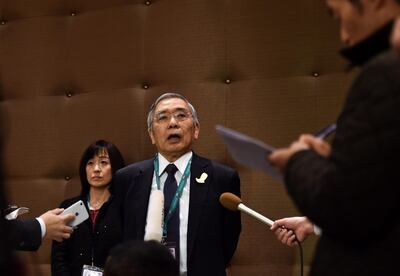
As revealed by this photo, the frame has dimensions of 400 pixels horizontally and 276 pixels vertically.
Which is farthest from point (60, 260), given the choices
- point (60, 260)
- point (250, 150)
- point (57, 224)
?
point (250, 150)

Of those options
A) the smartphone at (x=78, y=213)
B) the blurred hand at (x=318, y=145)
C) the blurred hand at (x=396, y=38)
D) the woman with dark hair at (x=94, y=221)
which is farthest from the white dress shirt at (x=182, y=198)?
the blurred hand at (x=396, y=38)

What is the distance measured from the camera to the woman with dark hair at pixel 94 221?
3.17 m

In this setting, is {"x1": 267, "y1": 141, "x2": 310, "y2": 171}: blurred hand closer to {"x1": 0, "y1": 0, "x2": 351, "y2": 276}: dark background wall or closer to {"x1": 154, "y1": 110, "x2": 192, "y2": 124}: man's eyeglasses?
{"x1": 154, "y1": 110, "x2": 192, "y2": 124}: man's eyeglasses

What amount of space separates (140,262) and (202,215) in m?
1.24

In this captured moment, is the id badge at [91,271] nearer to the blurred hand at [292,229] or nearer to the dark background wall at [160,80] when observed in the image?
the dark background wall at [160,80]

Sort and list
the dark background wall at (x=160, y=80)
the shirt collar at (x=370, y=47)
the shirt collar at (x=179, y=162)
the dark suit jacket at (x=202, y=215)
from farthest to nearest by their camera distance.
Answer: the dark background wall at (x=160, y=80), the shirt collar at (x=179, y=162), the dark suit jacket at (x=202, y=215), the shirt collar at (x=370, y=47)

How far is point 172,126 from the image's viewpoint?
2.94 meters

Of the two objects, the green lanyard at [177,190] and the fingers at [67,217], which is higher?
the green lanyard at [177,190]

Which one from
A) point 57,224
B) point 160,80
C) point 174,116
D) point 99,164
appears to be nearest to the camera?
point 57,224

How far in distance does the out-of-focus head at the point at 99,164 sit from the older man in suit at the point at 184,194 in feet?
1.13

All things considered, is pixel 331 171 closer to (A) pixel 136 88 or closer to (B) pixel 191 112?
(B) pixel 191 112

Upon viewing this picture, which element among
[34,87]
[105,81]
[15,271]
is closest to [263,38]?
[105,81]

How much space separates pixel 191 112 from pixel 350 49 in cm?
193

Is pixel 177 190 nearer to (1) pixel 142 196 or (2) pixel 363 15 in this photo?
(1) pixel 142 196
